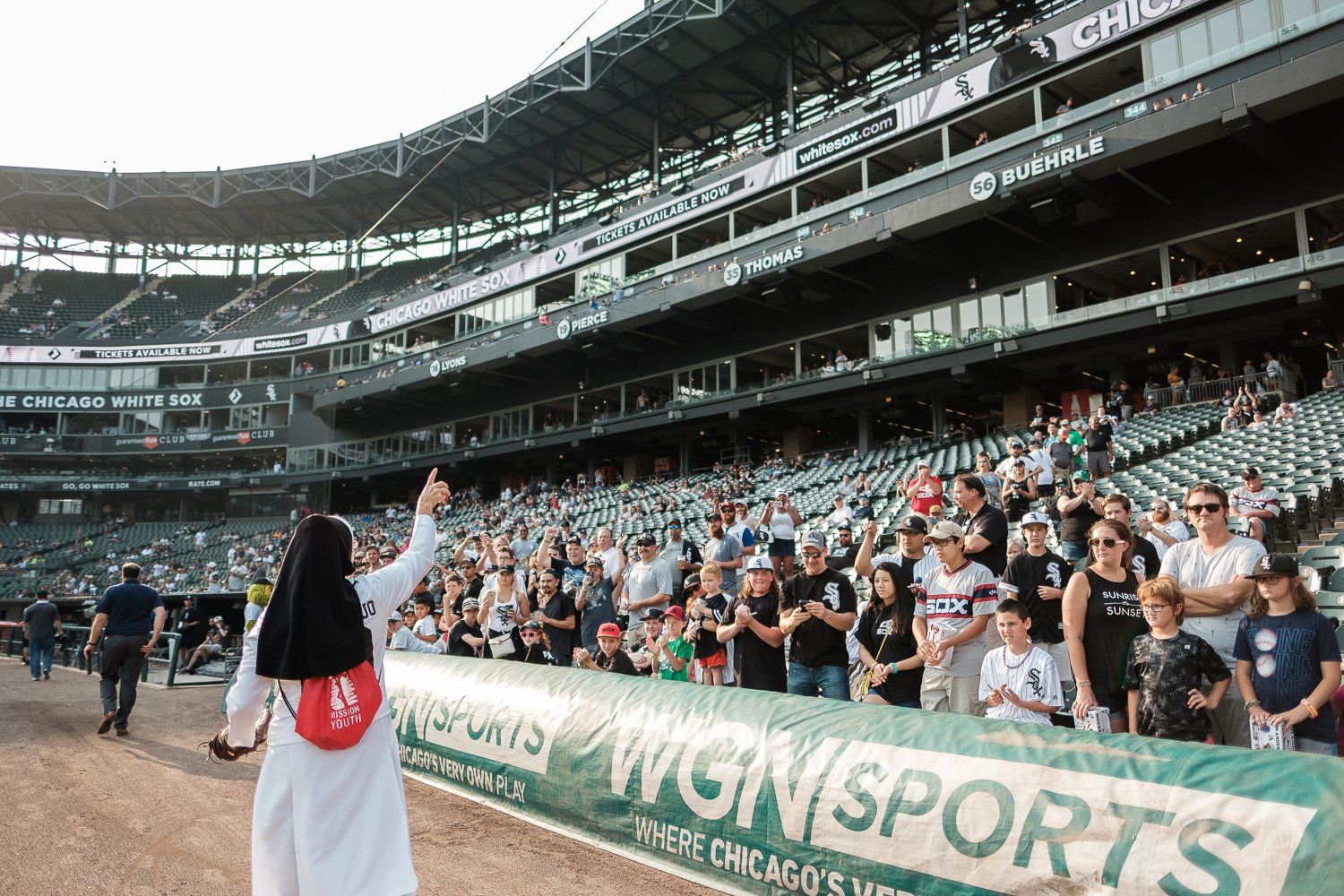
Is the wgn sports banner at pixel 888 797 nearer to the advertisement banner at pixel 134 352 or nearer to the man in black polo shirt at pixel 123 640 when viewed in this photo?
the man in black polo shirt at pixel 123 640

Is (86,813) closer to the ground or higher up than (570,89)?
closer to the ground

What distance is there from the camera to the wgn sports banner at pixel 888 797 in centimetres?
294

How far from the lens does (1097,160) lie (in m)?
19.2

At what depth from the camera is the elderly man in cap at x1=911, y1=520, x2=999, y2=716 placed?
5.54m

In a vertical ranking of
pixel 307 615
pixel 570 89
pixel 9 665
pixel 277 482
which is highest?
pixel 570 89

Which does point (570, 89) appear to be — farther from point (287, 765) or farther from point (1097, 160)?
point (287, 765)

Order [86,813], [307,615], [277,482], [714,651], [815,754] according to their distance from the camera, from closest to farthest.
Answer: [307,615] → [815,754] → [86,813] → [714,651] → [277,482]

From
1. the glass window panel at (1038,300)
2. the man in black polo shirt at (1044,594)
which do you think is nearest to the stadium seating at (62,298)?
the glass window panel at (1038,300)

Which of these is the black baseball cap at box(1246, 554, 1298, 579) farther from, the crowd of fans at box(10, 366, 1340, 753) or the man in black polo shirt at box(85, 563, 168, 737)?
the man in black polo shirt at box(85, 563, 168, 737)

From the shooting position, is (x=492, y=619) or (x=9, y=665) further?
(x=9, y=665)

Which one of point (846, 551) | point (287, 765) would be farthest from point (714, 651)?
point (846, 551)

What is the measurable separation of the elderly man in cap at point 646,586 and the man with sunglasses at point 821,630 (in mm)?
3099

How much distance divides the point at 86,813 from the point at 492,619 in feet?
12.7

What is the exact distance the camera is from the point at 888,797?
3773 millimetres
